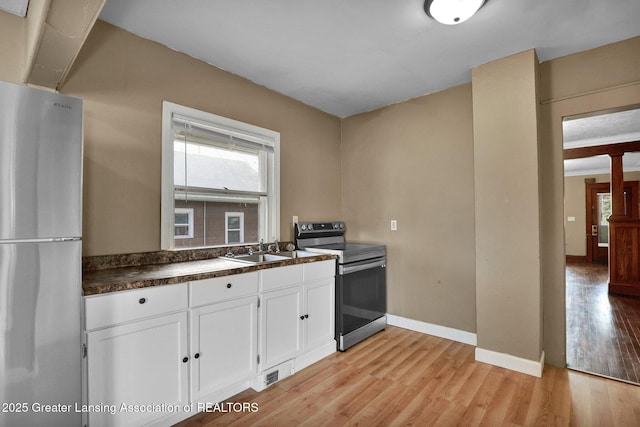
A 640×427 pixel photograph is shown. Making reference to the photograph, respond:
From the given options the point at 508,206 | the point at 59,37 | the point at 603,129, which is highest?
the point at 603,129

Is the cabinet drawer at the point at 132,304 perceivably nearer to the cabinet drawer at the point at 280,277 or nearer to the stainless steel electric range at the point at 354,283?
the cabinet drawer at the point at 280,277

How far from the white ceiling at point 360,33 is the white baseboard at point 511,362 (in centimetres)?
246

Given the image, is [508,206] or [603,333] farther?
[603,333]

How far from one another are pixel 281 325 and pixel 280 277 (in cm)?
37

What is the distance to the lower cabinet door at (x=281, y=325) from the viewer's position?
2.26 meters

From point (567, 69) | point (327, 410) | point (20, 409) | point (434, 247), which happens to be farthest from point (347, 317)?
point (567, 69)

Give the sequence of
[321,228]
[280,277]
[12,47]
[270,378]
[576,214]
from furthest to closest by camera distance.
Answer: [576,214], [321,228], [280,277], [270,378], [12,47]

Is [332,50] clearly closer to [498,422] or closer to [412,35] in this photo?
[412,35]

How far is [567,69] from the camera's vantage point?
8.24 feet

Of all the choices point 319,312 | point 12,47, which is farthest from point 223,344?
point 12,47

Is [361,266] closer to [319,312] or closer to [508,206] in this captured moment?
[319,312]

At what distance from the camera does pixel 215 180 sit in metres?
2.68

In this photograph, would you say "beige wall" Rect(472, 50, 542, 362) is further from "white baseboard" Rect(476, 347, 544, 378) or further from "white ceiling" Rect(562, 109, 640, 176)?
"white ceiling" Rect(562, 109, 640, 176)

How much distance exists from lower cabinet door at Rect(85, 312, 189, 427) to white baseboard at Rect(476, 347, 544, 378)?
2327mm
